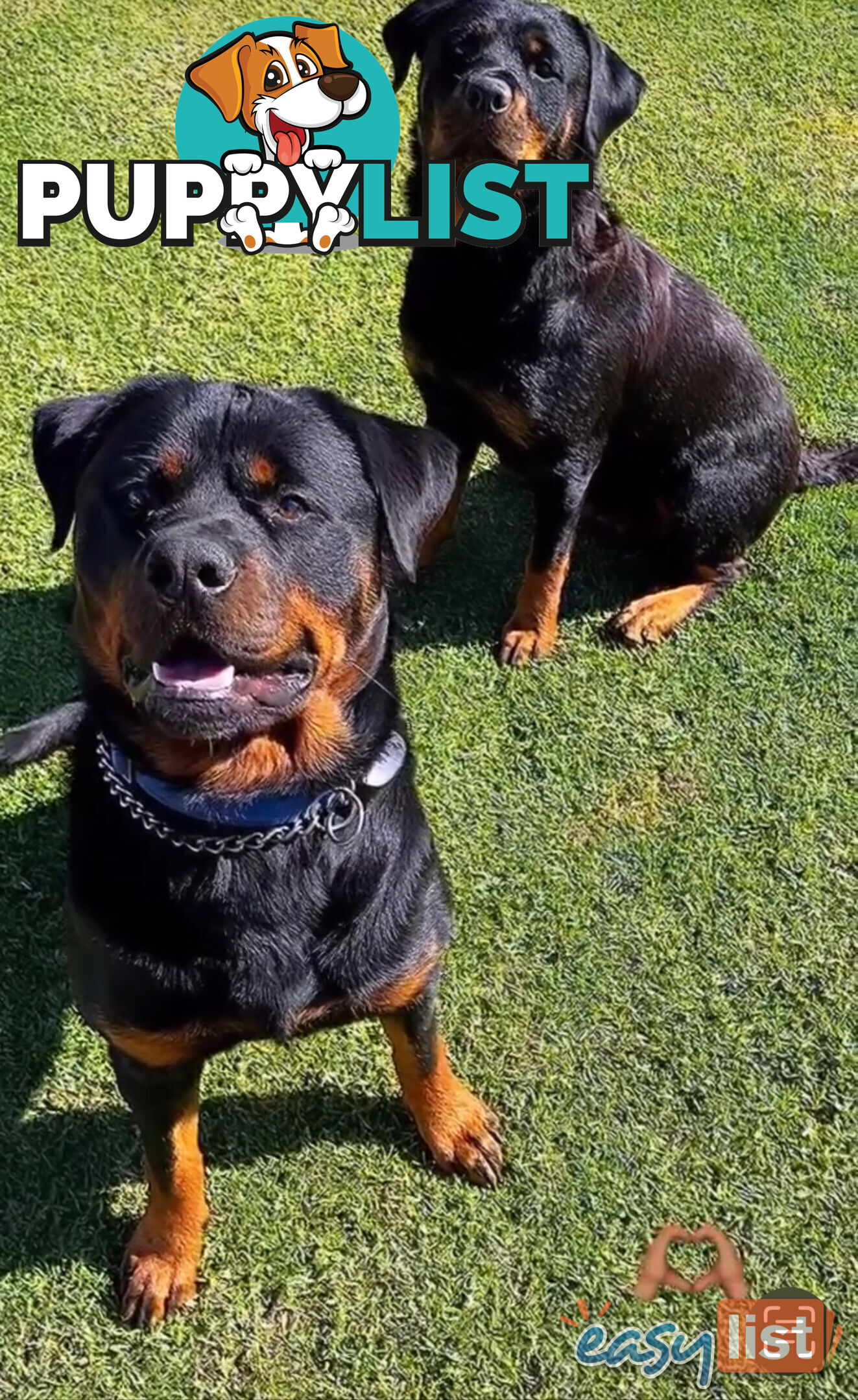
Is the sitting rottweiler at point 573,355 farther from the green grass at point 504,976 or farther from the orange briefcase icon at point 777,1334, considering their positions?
the orange briefcase icon at point 777,1334

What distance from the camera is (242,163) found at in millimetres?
4605

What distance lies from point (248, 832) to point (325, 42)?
4338 mm

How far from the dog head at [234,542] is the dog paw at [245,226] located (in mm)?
2602

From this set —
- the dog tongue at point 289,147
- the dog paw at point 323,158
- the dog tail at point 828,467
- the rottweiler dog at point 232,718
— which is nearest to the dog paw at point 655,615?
the dog tail at point 828,467

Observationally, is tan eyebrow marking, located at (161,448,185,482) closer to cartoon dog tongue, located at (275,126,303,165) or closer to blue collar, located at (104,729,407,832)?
blue collar, located at (104,729,407,832)

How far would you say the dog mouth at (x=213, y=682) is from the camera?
1699 mm

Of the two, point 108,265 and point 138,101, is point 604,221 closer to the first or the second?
point 108,265

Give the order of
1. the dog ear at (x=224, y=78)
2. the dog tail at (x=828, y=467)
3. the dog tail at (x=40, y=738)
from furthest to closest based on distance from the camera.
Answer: the dog ear at (x=224, y=78)
the dog tail at (x=828, y=467)
the dog tail at (x=40, y=738)

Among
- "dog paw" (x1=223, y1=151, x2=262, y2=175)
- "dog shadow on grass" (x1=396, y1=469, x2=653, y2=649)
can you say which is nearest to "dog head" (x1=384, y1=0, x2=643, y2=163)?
"dog shadow on grass" (x1=396, y1=469, x2=653, y2=649)

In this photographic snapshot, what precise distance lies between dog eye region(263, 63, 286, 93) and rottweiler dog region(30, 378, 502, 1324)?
11.1ft

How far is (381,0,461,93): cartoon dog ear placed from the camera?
3070mm

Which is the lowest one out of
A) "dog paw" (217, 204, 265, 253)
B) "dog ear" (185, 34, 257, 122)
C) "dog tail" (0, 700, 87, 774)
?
"dog tail" (0, 700, 87, 774)

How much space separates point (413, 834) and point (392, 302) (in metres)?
2.72

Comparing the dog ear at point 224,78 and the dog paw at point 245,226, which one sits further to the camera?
the dog ear at point 224,78
